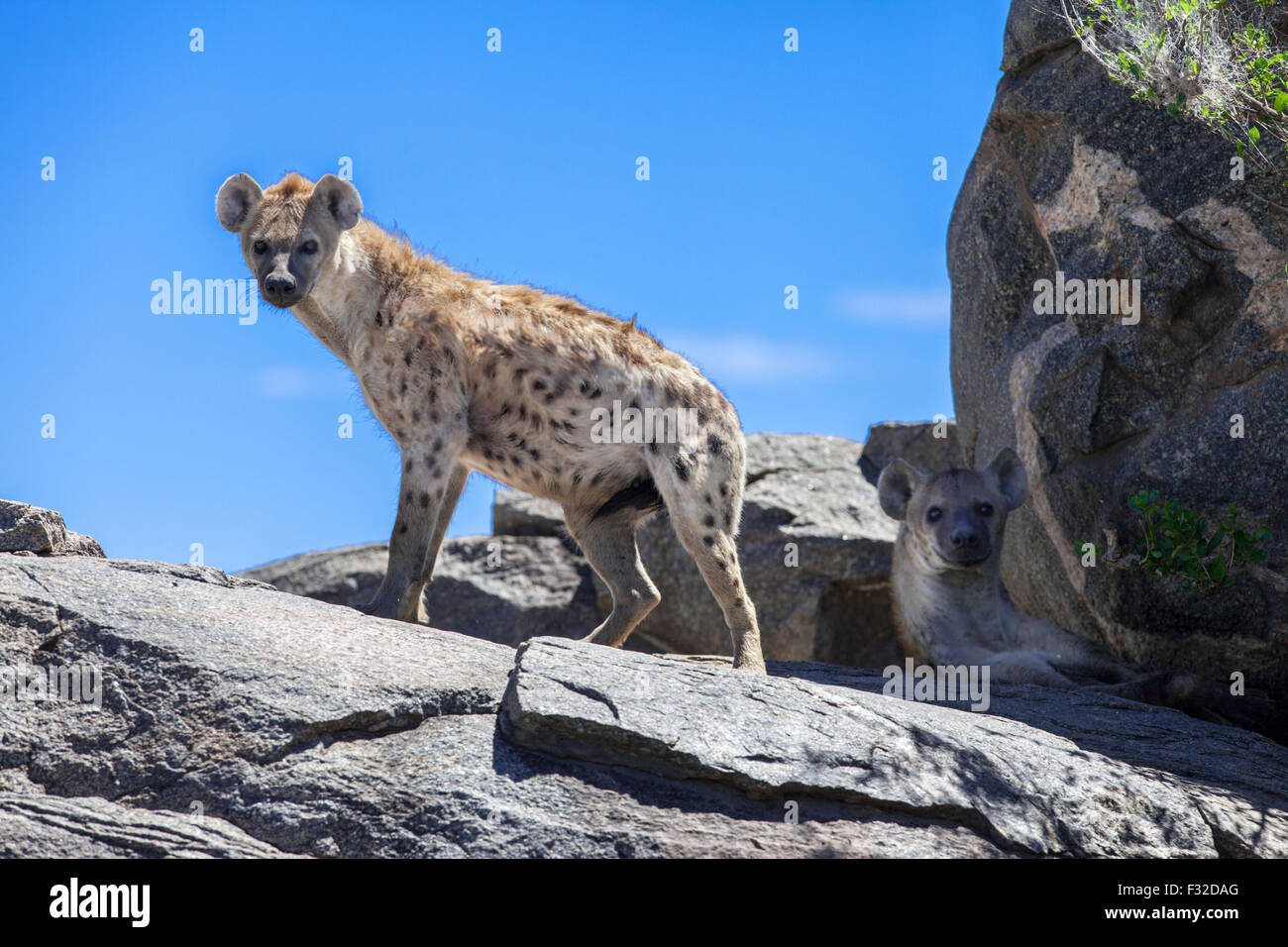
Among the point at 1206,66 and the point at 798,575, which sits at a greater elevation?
the point at 1206,66

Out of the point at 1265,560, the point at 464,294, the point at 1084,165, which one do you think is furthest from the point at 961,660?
the point at 464,294

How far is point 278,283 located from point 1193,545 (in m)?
4.94

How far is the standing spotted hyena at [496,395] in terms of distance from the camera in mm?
6770

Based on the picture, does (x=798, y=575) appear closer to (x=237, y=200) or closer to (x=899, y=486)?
(x=899, y=486)

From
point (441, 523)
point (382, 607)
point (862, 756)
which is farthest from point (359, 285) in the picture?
point (862, 756)

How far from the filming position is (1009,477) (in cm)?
813

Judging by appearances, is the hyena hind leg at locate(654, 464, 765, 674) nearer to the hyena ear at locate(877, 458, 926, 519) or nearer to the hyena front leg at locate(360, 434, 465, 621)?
the hyena front leg at locate(360, 434, 465, 621)

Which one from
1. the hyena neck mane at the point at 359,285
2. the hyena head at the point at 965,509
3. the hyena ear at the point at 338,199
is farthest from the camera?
the hyena head at the point at 965,509

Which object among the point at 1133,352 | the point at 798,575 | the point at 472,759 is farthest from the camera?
the point at 798,575

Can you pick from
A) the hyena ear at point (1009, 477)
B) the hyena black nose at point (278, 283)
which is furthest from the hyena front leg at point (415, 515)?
the hyena ear at point (1009, 477)

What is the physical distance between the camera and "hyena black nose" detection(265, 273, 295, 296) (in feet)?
22.2

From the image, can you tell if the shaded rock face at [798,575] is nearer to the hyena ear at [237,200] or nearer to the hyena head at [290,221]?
the hyena head at [290,221]

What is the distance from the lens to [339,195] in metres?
7.11

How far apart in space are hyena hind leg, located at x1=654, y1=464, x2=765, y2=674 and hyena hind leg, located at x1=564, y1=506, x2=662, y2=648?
61cm
